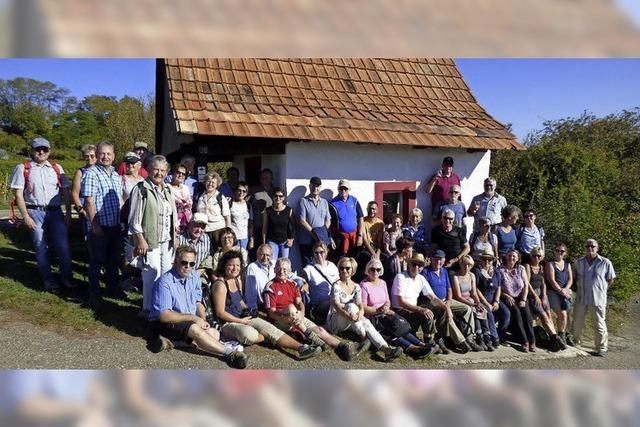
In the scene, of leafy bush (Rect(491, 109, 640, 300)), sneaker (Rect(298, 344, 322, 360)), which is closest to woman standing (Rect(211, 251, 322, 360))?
sneaker (Rect(298, 344, 322, 360))

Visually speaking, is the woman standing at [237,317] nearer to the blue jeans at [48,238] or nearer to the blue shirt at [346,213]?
the blue shirt at [346,213]

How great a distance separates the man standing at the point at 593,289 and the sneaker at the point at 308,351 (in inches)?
106

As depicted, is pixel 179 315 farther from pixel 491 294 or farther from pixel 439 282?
pixel 491 294

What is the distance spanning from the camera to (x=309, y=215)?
5.34 meters

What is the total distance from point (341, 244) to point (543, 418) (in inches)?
153

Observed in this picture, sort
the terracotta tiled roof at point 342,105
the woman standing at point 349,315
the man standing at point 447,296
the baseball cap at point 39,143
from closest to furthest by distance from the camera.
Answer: the baseball cap at point 39,143 < the woman standing at point 349,315 < the man standing at point 447,296 < the terracotta tiled roof at point 342,105

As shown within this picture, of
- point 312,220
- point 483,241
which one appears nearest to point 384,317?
point 312,220

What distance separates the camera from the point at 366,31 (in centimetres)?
112

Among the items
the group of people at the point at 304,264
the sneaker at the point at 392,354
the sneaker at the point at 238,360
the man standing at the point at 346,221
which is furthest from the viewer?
the man standing at the point at 346,221

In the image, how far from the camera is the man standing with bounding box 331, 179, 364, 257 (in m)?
5.52

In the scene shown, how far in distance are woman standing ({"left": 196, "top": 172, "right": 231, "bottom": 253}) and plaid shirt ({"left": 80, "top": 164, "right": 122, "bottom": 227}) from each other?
2.36ft

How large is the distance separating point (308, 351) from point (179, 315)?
1.11m


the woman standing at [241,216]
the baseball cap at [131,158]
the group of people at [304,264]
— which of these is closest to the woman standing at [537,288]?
the group of people at [304,264]

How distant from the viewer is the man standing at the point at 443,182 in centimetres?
643
